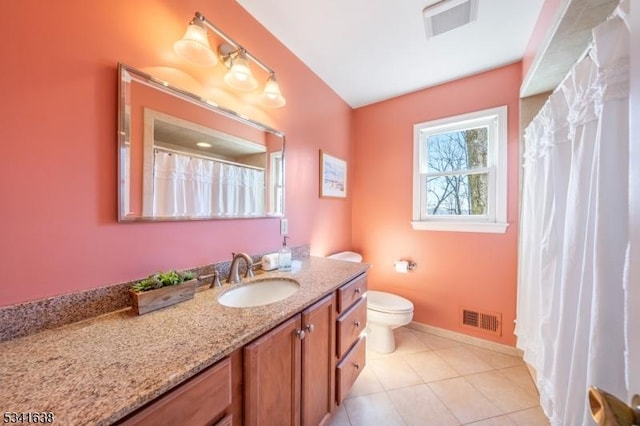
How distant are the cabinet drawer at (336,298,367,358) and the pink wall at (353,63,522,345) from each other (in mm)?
1033

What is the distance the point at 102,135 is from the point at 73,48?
29cm

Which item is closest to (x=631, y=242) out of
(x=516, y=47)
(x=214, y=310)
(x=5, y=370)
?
(x=214, y=310)

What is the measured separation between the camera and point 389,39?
1668 mm

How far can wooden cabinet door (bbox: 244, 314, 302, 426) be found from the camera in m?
0.76

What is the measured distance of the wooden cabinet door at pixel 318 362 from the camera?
103 centimetres

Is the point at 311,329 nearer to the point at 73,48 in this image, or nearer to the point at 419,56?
the point at 73,48

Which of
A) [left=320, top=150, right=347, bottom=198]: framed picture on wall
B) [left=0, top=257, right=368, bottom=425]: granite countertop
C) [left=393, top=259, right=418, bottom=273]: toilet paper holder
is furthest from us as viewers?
[left=393, top=259, right=418, bottom=273]: toilet paper holder

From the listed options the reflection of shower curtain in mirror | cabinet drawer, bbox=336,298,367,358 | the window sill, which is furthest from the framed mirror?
the window sill

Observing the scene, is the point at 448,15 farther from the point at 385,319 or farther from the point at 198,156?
the point at 385,319

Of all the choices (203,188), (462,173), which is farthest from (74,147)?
(462,173)

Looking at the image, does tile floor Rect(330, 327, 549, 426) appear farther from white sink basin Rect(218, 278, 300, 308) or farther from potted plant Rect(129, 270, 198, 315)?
potted plant Rect(129, 270, 198, 315)

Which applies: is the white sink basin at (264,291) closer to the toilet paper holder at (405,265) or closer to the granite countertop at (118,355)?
the granite countertop at (118,355)

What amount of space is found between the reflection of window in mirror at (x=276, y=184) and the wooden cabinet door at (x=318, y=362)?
0.76m

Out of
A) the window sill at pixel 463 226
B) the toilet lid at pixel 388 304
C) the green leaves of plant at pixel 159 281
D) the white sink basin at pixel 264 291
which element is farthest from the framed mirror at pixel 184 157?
the window sill at pixel 463 226
